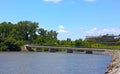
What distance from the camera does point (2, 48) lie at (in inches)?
7598

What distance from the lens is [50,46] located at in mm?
197750

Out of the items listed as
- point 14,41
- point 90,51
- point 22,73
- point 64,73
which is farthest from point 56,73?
point 14,41

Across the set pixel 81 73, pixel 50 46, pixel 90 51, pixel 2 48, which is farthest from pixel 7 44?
pixel 81 73

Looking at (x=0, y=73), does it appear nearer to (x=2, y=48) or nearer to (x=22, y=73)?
(x=22, y=73)

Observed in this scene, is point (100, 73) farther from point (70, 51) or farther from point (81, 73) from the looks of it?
point (70, 51)

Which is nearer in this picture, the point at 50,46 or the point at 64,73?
the point at 64,73

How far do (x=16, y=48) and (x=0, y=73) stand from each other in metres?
144

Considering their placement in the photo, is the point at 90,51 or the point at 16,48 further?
the point at 16,48

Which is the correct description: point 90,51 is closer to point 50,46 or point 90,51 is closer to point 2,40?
point 50,46

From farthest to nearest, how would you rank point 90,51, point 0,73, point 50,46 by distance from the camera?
point 50,46, point 90,51, point 0,73

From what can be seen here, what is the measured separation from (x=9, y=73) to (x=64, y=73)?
830 cm

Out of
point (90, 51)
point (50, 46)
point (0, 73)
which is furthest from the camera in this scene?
point (50, 46)

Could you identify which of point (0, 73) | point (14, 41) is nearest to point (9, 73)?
point (0, 73)

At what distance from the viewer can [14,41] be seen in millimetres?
198875
